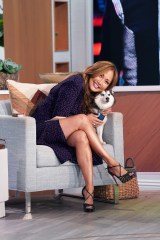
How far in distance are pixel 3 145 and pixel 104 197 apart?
101 centimetres

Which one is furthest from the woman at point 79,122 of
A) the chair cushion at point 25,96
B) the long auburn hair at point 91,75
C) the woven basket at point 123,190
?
the woven basket at point 123,190

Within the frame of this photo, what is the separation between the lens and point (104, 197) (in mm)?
5512

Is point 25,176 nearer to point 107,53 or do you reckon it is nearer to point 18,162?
point 18,162

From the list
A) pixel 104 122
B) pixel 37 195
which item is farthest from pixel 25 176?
pixel 37 195

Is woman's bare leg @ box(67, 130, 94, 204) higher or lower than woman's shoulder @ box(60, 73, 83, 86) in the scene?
lower

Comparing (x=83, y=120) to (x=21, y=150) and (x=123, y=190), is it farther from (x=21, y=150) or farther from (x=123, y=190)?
(x=123, y=190)

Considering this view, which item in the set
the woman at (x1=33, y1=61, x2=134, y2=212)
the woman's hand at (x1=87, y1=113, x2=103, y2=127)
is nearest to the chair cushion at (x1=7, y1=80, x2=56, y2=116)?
the woman at (x1=33, y1=61, x2=134, y2=212)

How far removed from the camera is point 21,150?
16.2 ft

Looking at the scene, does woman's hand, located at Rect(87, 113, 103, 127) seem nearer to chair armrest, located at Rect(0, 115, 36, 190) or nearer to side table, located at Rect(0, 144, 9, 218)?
chair armrest, located at Rect(0, 115, 36, 190)

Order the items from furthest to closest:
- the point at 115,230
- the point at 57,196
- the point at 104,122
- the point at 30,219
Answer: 1. the point at 57,196
2. the point at 104,122
3. the point at 30,219
4. the point at 115,230

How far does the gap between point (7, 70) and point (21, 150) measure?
1.11 meters

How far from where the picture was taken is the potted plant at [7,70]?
586 cm

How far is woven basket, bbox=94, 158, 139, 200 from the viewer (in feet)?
18.0

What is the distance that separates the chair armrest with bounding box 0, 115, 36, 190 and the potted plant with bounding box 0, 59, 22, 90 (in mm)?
881
